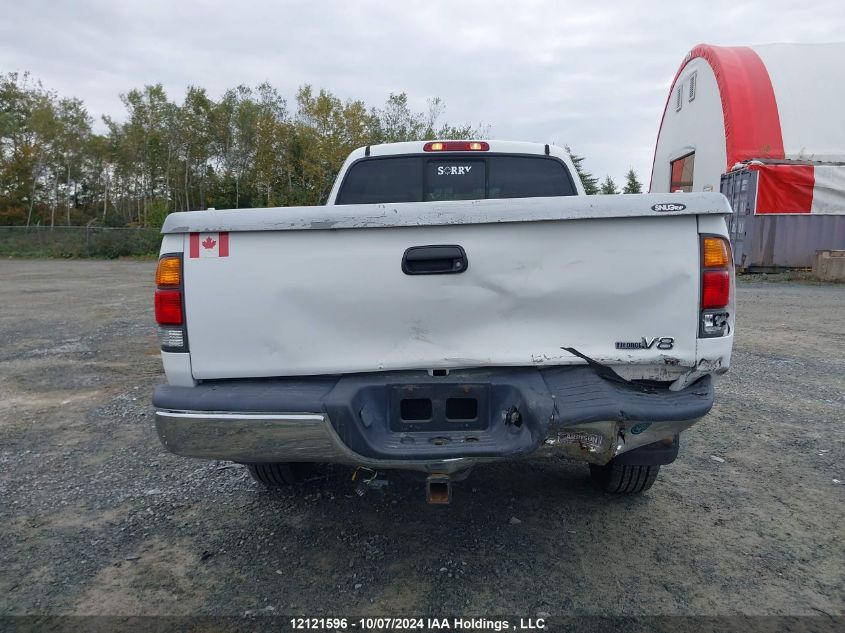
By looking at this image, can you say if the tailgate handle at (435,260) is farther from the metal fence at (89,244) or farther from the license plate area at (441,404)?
the metal fence at (89,244)

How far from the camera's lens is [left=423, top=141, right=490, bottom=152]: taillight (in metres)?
4.45

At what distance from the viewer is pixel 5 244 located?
1348 inches

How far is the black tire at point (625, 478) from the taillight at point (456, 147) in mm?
2361

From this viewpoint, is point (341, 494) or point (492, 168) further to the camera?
point (492, 168)

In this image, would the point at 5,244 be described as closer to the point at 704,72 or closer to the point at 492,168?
the point at 704,72

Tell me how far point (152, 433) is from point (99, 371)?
260 cm

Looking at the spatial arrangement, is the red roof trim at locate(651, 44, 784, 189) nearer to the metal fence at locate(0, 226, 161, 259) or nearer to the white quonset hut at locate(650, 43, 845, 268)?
the white quonset hut at locate(650, 43, 845, 268)

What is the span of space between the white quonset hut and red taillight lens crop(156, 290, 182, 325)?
17.7m

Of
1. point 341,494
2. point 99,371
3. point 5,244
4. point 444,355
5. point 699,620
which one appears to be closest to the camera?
point 699,620

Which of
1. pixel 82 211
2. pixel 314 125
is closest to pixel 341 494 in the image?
pixel 314 125

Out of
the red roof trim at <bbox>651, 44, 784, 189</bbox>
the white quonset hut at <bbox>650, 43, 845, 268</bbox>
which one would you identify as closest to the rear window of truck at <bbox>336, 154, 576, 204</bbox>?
the white quonset hut at <bbox>650, 43, 845, 268</bbox>

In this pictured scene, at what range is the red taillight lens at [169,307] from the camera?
2.64m

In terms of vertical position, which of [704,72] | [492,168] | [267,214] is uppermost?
[704,72]

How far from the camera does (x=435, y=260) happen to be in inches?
103
